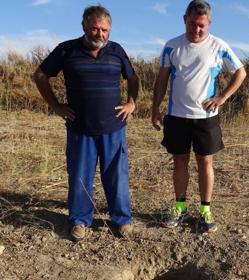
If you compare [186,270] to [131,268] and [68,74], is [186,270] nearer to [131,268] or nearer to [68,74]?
[131,268]

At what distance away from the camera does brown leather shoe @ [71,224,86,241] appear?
4.15m

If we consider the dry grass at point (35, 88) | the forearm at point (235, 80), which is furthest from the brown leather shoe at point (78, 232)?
the dry grass at point (35, 88)

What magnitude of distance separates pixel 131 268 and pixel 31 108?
703 cm

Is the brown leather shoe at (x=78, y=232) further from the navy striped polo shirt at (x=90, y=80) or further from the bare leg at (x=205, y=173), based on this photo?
the bare leg at (x=205, y=173)

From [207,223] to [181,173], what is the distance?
0.47m

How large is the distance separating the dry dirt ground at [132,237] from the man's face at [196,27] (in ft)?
5.20

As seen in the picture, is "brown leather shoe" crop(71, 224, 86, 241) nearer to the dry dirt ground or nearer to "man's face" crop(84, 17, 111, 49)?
the dry dirt ground

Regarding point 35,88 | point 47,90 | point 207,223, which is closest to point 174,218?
point 207,223

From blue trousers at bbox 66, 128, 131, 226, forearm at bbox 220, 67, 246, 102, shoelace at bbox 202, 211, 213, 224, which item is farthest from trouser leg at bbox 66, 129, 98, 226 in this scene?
forearm at bbox 220, 67, 246, 102

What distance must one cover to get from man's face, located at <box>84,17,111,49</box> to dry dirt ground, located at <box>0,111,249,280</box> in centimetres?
156

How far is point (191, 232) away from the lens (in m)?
4.29

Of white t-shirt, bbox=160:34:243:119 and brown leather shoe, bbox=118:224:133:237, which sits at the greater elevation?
white t-shirt, bbox=160:34:243:119

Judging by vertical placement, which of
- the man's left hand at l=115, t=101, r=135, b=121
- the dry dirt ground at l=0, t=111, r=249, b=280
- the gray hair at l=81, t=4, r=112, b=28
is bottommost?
the dry dirt ground at l=0, t=111, r=249, b=280

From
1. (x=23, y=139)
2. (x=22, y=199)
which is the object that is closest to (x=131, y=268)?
(x=22, y=199)
